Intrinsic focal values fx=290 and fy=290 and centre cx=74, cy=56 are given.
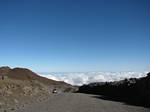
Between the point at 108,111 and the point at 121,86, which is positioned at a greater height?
the point at 121,86

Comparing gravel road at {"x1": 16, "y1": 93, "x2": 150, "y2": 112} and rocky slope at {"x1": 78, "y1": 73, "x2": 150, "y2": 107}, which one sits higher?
rocky slope at {"x1": 78, "y1": 73, "x2": 150, "y2": 107}

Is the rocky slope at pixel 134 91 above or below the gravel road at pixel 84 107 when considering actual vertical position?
above

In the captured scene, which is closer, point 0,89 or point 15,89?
point 0,89

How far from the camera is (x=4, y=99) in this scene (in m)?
38.1

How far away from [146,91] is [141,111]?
60.2 feet

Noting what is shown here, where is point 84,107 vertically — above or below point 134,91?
below

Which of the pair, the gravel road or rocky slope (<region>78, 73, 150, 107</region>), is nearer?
the gravel road

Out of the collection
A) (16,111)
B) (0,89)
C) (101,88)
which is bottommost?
(16,111)

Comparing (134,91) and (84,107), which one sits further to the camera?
(134,91)

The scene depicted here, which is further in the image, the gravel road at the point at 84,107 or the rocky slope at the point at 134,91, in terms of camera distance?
the rocky slope at the point at 134,91

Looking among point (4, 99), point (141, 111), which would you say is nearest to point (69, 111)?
point (141, 111)

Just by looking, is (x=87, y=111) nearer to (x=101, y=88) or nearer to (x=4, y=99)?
(x=4, y=99)

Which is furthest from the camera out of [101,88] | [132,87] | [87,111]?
[101,88]

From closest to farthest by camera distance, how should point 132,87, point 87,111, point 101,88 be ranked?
1. point 87,111
2. point 132,87
3. point 101,88
